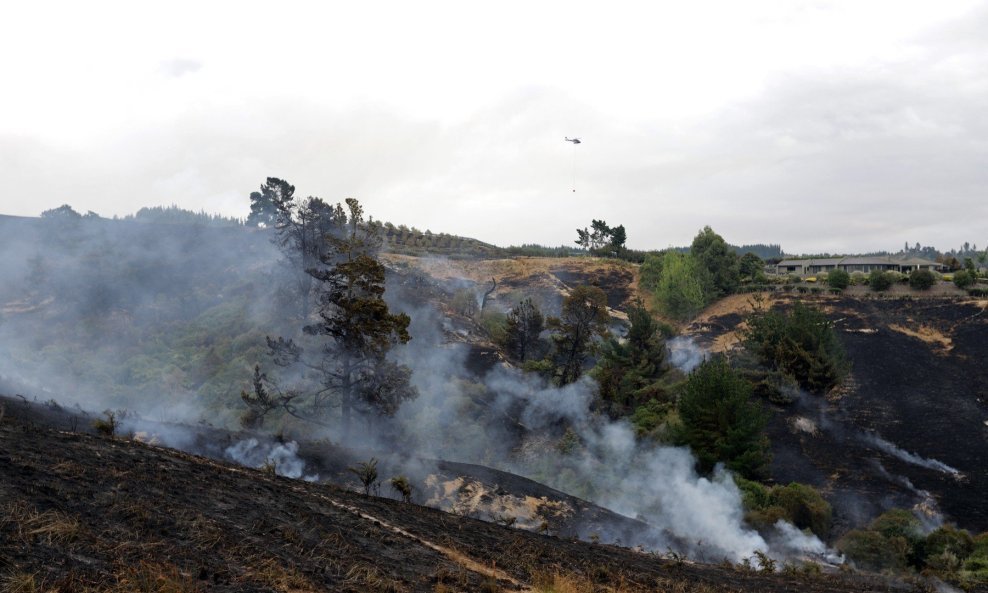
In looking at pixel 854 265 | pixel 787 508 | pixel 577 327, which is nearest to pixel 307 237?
pixel 577 327

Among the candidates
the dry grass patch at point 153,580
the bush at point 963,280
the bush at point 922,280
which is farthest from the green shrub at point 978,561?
the bush at point 963,280

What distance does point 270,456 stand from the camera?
67.5 feet

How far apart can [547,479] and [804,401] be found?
15.0m

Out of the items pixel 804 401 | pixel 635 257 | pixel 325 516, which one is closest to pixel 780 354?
pixel 804 401

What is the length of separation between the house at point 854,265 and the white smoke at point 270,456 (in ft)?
230

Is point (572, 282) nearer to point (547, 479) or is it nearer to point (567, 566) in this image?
point (547, 479)

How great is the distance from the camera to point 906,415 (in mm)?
34062

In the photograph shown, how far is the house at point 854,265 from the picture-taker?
81812 mm

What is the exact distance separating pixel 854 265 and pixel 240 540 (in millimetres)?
90160

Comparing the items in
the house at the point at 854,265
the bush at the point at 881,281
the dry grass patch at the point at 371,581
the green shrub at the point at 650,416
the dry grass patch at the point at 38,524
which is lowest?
the green shrub at the point at 650,416

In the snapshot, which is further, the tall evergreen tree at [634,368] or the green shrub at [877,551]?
the tall evergreen tree at [634,368]

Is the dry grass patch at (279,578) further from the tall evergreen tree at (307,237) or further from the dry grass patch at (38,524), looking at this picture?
the tall evergreen tree at (307,237)

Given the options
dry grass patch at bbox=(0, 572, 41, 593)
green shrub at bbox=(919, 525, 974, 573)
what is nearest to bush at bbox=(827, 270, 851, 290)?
green shrub at bbox=(919, 525, 974, 573)

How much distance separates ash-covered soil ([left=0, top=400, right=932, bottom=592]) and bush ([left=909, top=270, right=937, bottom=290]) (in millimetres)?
46029
